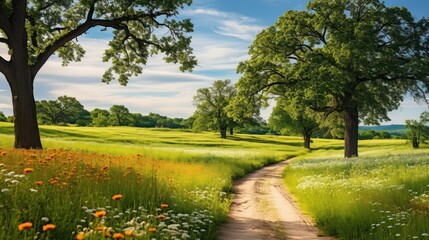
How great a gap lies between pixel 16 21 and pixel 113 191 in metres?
16.0

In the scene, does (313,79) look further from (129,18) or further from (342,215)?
(342,215)

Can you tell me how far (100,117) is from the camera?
14162cm

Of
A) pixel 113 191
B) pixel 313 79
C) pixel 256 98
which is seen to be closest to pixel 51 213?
pixel 113 191

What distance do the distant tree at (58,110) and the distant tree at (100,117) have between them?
27.8 feet

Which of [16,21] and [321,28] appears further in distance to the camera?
[321,28]

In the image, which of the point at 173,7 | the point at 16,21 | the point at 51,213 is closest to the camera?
the point at 51,213

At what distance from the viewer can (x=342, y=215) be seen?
10016 mm

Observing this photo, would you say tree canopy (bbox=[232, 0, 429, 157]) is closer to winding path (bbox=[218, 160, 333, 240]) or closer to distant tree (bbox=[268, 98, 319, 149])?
winding path (bbox=[218, 160, 333, 240])

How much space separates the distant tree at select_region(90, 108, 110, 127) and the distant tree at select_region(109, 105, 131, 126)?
2124mm

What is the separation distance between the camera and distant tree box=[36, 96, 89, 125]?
120938 mm

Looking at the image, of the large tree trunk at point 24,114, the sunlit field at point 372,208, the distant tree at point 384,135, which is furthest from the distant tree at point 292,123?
the distant tree at point 384,135

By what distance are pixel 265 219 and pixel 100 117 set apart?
5408 inches

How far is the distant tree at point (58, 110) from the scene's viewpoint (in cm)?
12094

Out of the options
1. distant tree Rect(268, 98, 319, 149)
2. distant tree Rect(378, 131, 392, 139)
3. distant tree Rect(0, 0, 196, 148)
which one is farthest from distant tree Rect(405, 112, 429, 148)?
distant tree Rect(378, 131, 392, 139)
